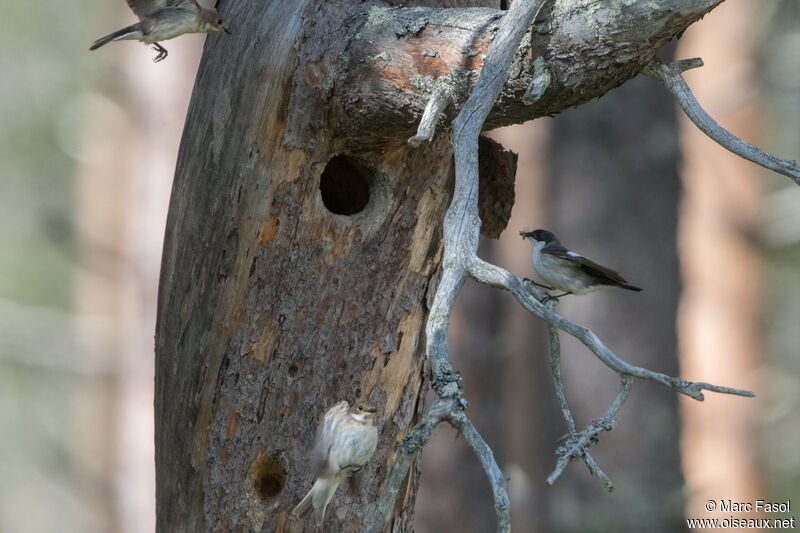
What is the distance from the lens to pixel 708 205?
769cm

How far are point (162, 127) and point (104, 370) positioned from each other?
2.76 meters

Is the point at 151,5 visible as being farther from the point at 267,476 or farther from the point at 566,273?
the point at 566,273

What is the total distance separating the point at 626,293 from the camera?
6.37 meters

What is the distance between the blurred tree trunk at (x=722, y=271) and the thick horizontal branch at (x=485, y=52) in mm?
4848

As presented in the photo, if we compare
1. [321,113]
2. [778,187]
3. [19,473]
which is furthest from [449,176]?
[19,473]

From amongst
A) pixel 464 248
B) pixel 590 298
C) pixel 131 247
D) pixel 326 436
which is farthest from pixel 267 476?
pixel 131 247

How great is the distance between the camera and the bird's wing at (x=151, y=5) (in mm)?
2398

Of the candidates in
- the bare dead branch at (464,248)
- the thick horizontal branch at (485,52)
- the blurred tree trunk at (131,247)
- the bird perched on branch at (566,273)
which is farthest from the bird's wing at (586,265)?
the blurred tree trunk at (131,247)

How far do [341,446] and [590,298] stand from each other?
172 inches

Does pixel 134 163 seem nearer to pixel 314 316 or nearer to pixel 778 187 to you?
pixel 314 316

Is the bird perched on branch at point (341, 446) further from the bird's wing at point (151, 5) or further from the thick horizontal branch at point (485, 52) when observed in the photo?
the bird's wing at point (151, 5)

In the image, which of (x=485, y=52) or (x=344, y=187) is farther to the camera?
(x=344, y=187)

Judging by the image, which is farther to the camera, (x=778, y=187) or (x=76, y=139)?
(x=778, y=187)

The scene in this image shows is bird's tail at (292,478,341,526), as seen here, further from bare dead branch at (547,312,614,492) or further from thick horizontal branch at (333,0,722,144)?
thick horizontal branch at (333,0,722,144)
